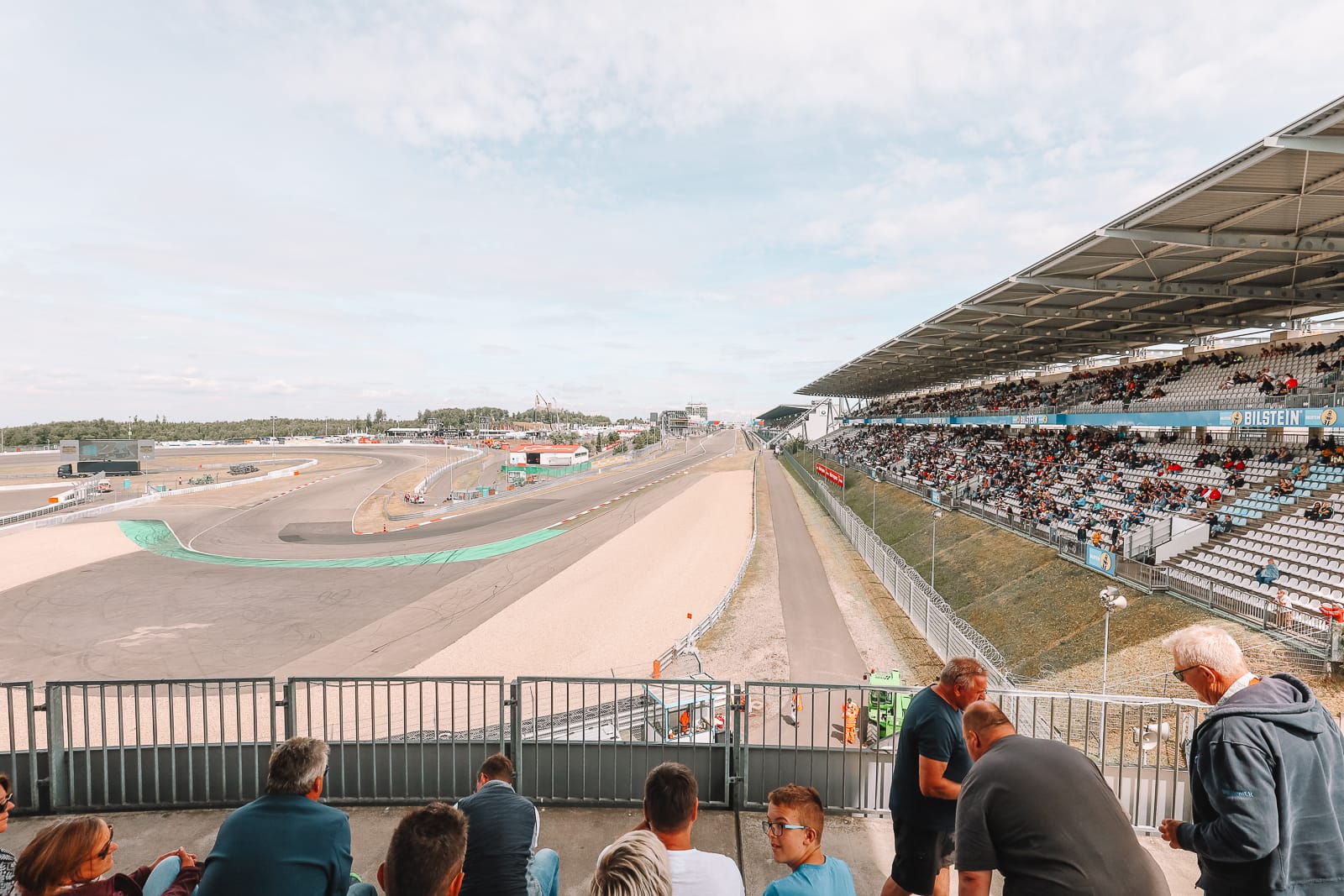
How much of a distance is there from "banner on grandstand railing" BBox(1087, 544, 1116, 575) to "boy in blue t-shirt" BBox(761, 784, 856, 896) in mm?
17900

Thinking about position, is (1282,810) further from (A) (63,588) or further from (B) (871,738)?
(A) (63,588)

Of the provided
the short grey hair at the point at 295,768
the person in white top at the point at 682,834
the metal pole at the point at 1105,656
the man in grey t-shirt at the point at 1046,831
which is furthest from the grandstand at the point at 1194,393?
the short grey hair at the point at 295,768

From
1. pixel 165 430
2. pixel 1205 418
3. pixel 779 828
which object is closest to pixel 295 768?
pixel 779 828

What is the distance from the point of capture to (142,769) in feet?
15.8

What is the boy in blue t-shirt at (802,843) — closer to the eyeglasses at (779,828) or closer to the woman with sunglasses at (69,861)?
the eyeglasses at (779,828)

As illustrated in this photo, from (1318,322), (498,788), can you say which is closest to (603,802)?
(498,788)

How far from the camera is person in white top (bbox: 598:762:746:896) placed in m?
2.23

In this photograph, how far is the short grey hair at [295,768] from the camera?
252cm

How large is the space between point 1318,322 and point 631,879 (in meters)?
33.1

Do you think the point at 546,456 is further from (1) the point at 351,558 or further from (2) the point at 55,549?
(2) the point at 55,549

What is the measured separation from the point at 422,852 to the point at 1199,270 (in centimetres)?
2414

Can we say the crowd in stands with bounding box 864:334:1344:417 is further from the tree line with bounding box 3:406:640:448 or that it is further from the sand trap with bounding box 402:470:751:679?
the tree line with bounding box 3:406:640:448

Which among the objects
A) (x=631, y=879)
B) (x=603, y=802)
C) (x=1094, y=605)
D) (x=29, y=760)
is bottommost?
(x=1094, y=605)

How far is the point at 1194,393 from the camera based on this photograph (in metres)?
24.9
